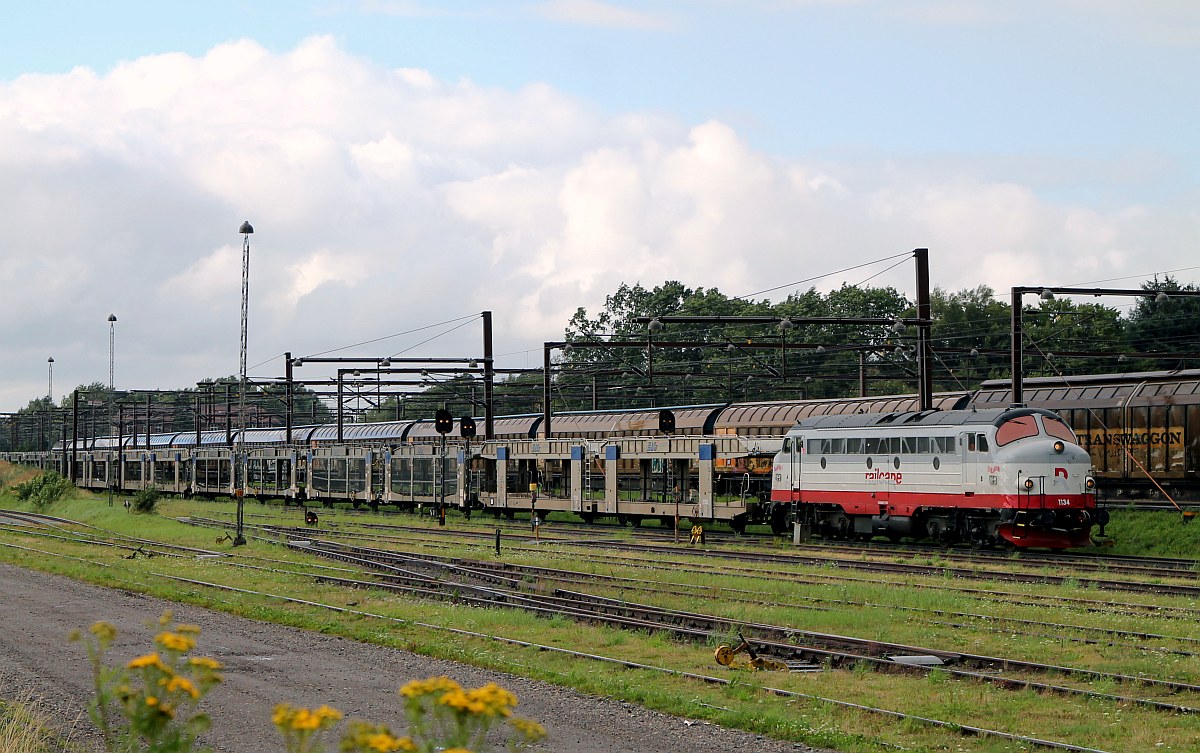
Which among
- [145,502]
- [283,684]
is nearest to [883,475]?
[283,684]

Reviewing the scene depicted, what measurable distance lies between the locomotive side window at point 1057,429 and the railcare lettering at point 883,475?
399 centimetres

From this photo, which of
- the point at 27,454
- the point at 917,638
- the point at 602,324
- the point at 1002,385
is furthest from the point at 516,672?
the point at 27,454

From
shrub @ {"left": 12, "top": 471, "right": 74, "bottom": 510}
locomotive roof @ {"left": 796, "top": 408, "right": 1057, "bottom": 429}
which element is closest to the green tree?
locomotive roof @ {"left": 796, "top": 408, "right": 1057, "bottom": 429}

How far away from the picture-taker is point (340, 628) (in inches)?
795

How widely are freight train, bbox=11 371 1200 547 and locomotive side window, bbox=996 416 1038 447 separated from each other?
22cm

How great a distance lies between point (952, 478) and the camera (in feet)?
106

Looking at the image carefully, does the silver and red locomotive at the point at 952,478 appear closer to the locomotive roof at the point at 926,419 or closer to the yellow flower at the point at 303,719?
the locomotive roof at the point at 926,419

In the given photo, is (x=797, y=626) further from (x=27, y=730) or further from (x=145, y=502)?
(x=145, y=502)

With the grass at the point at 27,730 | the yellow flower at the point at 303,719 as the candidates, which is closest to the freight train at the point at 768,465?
the grass at the point at 27,730

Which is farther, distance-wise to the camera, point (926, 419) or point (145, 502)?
point (145, 502)

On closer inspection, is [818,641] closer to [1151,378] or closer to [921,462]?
[921,462]

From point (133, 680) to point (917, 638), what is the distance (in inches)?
418

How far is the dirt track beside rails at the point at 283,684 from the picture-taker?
40.9ft

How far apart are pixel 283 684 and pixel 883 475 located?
873 inches
